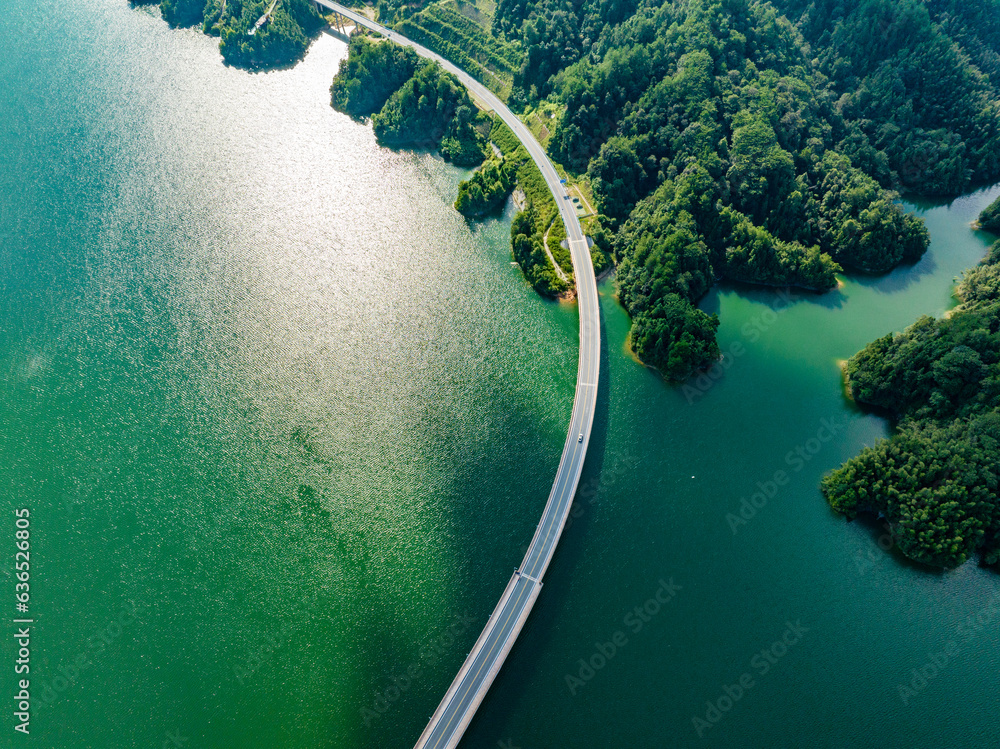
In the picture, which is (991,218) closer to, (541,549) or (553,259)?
(553,259)

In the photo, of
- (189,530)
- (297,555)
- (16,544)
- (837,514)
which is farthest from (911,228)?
(16,544)

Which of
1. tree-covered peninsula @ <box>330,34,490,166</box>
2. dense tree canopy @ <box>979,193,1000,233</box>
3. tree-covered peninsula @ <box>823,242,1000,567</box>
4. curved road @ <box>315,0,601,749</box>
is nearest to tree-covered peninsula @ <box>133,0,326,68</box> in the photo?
tree-covered peninsula @ <box>330,34,490,166</box>

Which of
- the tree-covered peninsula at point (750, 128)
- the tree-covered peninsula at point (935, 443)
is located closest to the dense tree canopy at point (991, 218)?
the tree-covered peninsula at point (750, 128)

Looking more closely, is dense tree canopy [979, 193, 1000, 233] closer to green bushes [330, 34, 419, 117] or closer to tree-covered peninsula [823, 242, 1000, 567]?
tree-covered peninsula [823, 242, 1000, 567]

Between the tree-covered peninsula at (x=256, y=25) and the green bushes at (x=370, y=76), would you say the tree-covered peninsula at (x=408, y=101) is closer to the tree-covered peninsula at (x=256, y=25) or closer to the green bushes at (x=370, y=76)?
the green bushes at (x=370, y=76)

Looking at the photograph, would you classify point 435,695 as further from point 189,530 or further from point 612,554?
point 189,530

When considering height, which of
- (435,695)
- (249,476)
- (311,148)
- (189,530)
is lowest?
(189,530)

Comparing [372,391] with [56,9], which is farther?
[56,9]
